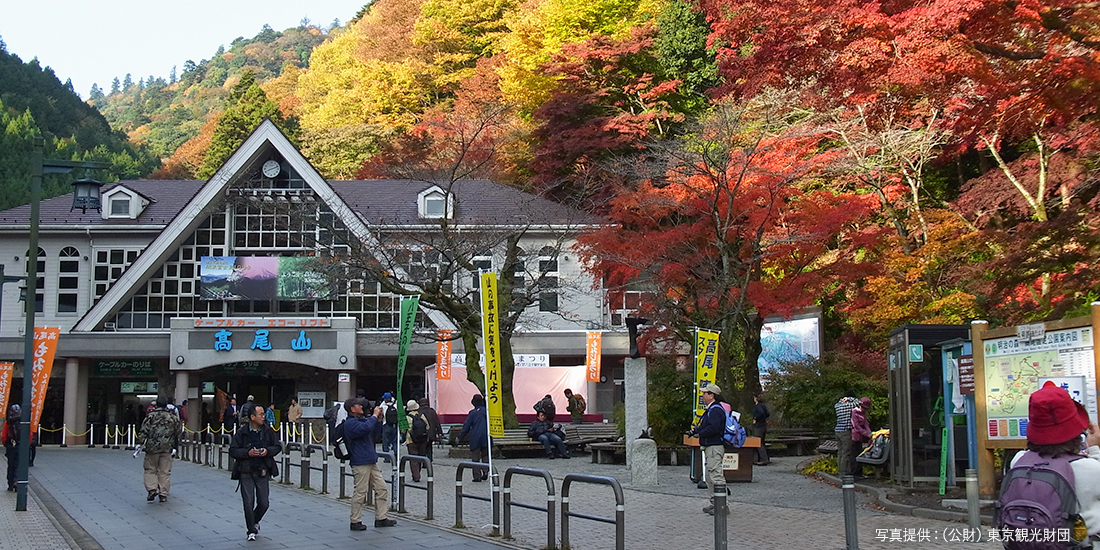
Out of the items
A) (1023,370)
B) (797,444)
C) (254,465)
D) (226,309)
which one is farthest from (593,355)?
(1023,370)

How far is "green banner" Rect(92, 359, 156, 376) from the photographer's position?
121 ft

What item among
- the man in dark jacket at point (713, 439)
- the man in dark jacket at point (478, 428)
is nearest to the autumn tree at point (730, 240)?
the man in dark jacket at point (478, 428)

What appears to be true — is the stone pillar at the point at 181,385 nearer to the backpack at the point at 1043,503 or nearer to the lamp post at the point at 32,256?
the lamp post at the point at 32,256

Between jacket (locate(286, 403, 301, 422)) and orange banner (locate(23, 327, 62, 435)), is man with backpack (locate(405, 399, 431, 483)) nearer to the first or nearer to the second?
orange banner (locate(23, 327, 62, 435))

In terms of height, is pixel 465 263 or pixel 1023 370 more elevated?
pixel 465 263

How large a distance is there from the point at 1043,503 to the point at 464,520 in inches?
363

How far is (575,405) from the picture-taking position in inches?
1247

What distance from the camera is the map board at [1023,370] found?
9508mm

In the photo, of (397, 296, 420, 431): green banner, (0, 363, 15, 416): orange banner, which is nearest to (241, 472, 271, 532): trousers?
(397, 296, 420, 431): green banner

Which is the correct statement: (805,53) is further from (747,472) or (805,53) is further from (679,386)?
(679,386)

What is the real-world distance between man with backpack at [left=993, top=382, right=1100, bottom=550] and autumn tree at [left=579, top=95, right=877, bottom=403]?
610 inches

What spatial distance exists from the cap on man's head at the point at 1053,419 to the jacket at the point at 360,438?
8691mm

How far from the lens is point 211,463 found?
24312mm

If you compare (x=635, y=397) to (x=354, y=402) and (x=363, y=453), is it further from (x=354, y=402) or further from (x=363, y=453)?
(x=354, y=402)
